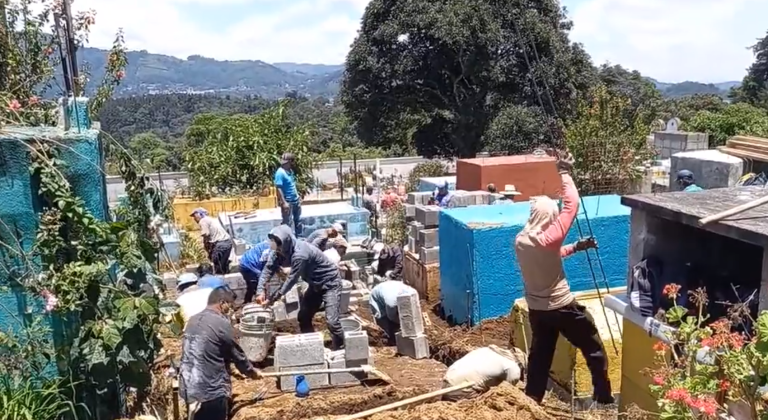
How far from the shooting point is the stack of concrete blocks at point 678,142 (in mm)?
26328

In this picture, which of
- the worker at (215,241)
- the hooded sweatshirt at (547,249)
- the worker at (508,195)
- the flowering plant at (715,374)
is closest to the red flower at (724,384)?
the flowering plant at (715,374)

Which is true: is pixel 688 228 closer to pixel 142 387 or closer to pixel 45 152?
pixel 142 387

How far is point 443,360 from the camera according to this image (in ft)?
27.1

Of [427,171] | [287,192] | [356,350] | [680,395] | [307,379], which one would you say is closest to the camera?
[680,395]

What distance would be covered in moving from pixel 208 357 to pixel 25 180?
1.77 m

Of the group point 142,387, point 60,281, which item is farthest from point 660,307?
point 60,281

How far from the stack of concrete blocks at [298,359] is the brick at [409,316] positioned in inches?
50.0

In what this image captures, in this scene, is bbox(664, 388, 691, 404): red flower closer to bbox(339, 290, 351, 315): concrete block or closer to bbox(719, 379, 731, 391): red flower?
bbox(719, 379, 731, 391): red flower

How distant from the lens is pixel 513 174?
16.1 metres

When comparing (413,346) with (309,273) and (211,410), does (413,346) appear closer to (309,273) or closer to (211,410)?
(309,273)

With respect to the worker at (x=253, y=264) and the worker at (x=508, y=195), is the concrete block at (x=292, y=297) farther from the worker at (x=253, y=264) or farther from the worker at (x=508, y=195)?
the worker at (x=508, y=195)

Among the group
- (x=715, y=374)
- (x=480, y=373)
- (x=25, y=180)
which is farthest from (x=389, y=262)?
(x=715, y=374)

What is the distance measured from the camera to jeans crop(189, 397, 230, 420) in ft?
18.2

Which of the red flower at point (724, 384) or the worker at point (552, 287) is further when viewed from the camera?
the worker at point (552, 287)
